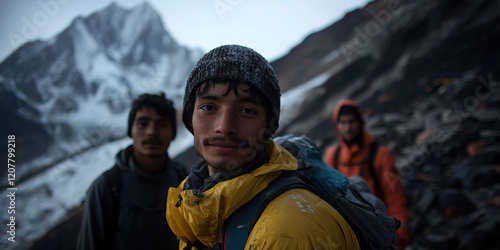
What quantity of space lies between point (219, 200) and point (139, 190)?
1.77m

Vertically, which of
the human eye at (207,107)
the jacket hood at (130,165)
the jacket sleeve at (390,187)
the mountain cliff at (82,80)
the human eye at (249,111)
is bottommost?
the jacket sleeve at (390,187)

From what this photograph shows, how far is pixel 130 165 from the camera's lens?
2.41 metres

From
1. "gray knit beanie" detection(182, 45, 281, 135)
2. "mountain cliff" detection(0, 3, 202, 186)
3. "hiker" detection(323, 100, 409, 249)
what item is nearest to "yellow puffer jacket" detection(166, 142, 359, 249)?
"gray knit beanie" detection(182, 45, 281, 135)

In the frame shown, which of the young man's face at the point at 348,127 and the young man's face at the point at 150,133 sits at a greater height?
the young man's face at the point at 150,133

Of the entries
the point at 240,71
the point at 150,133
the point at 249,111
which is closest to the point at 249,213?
the point at 249,111

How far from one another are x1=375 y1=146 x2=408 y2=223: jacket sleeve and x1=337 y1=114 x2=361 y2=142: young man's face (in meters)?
0.45

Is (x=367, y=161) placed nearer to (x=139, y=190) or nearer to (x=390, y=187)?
(x=390, y=187)

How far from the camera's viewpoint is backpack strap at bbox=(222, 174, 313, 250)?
85 centimetres

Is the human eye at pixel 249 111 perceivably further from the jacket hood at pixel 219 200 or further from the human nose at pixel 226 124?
the jacket hood at pixel 219 200

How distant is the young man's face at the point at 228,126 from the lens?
111 cm

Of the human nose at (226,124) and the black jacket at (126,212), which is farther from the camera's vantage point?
the black jacket at (126,212)

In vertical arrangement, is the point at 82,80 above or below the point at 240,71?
above

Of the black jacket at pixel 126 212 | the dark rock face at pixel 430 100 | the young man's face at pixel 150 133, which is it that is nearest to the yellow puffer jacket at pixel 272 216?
the black jacket at pixel 126 212

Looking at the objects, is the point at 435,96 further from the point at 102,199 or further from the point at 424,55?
the point at 102,199
